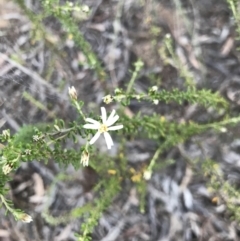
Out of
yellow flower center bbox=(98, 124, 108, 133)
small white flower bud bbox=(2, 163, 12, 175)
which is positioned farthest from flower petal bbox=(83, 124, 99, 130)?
small white flower bud bbox=(2, 163, 12, 175)

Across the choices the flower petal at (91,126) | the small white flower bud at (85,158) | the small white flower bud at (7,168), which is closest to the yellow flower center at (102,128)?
the flower petal at (91,126)

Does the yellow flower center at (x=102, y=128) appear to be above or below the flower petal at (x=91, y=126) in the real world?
below

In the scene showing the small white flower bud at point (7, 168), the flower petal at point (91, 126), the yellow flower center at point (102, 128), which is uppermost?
the small white flower bud at point (7, 168)

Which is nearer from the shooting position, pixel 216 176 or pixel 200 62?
pixel 216 176

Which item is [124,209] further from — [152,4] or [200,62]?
[152,4]

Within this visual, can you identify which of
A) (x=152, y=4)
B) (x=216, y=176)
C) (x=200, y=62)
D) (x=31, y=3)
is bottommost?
(x=216, y=176)

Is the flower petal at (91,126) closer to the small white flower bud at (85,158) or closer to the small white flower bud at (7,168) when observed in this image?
the small white flower bud at (85,158)

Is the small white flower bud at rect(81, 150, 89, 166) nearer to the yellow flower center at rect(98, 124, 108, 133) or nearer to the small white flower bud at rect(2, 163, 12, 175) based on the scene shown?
the yellow flower center at rect(98, 124, 108, 133)

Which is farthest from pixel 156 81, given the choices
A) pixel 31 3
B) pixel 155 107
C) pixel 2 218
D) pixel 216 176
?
pixel 2 218

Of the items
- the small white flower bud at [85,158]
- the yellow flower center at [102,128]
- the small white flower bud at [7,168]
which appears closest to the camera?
the small white flower bud at [7,168]

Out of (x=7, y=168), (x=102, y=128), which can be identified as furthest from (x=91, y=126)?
(x=7, y=168)

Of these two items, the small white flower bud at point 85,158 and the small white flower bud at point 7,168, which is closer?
the small white flower bud at point 7,168
